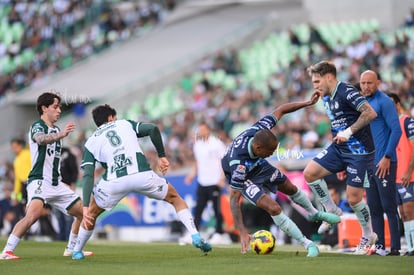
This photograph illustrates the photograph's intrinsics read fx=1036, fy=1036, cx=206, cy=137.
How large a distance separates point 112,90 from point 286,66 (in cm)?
702

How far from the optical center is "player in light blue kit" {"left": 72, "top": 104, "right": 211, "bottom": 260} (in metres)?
13.0

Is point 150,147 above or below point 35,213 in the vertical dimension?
above

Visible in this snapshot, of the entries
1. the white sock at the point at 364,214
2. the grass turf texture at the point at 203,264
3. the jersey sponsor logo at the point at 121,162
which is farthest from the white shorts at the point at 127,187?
the white sock at the point at 364,214

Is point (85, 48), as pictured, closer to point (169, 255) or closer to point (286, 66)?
point (286, 66)

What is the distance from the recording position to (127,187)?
512 inches

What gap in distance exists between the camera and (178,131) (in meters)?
29.9

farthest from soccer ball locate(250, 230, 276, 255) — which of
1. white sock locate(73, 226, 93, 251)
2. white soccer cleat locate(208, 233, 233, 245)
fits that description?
white soccer cleat locate(208, 233, 233, 245)

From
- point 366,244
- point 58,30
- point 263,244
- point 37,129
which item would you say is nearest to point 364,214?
point 366,244

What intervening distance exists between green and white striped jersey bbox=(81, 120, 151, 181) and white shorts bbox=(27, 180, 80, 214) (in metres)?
1.37

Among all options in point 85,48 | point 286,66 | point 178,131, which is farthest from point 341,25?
point 85,48

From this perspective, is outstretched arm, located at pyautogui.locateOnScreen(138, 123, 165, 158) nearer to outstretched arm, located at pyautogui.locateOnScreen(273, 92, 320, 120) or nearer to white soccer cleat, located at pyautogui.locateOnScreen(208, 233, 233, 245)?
outstretched arm, located at pyautogui.locateOnScreen(273, 92, 320, 120)

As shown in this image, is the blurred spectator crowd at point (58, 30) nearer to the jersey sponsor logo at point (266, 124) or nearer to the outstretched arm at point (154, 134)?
the outstretched arm at point (154, 134)

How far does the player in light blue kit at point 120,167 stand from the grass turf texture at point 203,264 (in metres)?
0.58

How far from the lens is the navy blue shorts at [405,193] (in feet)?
46.0
